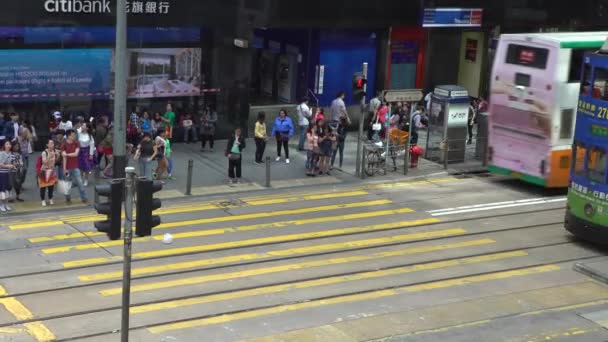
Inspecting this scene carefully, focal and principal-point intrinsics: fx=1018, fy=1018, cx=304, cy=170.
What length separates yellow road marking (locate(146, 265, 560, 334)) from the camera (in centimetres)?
1512

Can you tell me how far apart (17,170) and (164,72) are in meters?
8.13

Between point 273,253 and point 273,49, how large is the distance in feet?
49.4

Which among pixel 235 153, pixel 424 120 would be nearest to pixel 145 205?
pixel 235 153

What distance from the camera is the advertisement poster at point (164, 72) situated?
28.2 m

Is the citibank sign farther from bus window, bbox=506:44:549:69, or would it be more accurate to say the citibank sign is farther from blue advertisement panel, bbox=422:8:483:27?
blue advertisement panel, bbox=422:8:483:27

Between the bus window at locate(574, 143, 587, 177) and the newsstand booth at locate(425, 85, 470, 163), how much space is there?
7364 millimetres

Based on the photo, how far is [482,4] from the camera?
33719 mm

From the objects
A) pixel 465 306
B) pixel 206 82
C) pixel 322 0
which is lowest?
pixel 465 306

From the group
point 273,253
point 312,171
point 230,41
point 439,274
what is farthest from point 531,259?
point 230,41

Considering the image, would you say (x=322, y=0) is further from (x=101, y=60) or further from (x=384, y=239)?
(x=384, y=239)

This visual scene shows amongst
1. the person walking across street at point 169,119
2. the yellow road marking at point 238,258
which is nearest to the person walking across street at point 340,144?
the person walking across street at point 169,119

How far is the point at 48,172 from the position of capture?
21.3 m

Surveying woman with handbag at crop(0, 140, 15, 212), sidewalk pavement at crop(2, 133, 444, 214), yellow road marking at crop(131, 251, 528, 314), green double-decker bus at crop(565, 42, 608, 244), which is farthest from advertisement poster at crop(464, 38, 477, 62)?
woman with handbag at crop(0, 140, 15, 212)

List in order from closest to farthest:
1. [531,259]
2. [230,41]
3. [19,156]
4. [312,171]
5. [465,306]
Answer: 1. [465,306]
2. [531,259]
3. [19,156]
4. [312,171]
5. [230,41]
